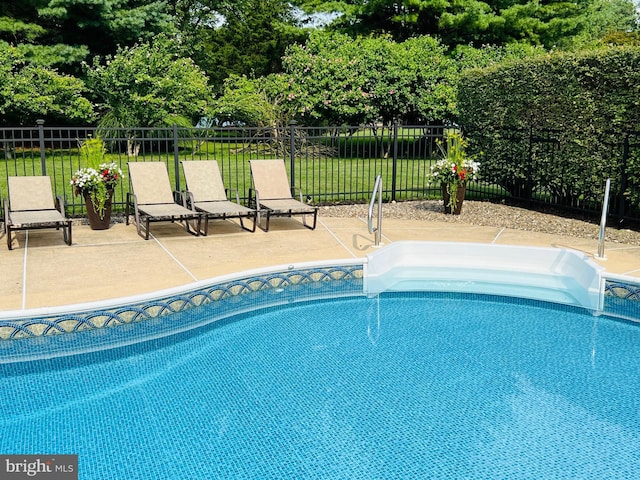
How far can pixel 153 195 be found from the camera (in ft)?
30.4

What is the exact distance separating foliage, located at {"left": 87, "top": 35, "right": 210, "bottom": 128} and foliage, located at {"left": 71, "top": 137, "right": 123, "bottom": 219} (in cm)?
1126

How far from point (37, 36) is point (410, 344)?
2212 centimetres

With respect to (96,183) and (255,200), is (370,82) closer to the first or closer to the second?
(255,200)

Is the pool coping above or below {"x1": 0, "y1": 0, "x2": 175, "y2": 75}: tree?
below

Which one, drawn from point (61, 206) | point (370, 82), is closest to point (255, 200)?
point (61, 206)

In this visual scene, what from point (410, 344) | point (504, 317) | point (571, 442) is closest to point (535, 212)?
point (504, 317)

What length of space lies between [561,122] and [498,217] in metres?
1.90

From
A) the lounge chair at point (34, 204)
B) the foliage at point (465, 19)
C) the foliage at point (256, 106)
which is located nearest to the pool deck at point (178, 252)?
the lounge chair at point (34, 204)

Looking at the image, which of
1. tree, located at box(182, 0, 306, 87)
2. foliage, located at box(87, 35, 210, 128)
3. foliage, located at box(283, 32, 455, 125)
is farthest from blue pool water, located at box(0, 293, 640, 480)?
tree, located at box(182, 0, 306, 87)

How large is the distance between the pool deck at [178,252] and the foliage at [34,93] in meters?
12.9

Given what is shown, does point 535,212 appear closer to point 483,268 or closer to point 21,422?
point 483,268

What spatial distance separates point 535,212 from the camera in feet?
36.1

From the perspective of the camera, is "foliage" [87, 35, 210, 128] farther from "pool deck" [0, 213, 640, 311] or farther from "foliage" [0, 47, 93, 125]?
"pool deck" [0, 213, 640, 311]

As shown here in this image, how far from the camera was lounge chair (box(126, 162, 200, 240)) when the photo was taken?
873 cm
